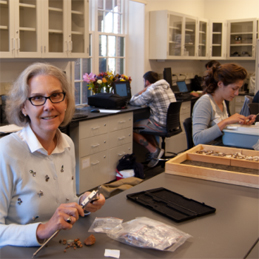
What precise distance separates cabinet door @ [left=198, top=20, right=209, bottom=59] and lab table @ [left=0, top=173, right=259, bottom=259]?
572 cm

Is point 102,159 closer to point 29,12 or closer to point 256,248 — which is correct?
point 29,12

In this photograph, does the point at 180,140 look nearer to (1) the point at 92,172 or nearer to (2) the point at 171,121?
(2) the point at 171,121

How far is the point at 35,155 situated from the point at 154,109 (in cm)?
354

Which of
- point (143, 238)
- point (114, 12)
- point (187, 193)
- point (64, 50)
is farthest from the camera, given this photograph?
point (114, 12)

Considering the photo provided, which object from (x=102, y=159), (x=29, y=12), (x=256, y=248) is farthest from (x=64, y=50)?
(x=256, y=248)

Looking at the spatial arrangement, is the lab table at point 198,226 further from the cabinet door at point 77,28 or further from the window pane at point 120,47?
the window pane at point 120,47

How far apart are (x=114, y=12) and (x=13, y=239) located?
15.8 feet

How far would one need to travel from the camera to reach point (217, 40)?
7609 millimetres

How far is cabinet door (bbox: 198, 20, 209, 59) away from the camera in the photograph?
23.3 ft

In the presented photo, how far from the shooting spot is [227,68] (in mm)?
2906

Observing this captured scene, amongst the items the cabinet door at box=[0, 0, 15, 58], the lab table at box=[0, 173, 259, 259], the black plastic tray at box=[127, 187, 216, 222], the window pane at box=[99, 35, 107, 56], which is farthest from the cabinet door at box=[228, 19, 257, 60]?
the black plastic tray at box=[127, 187, 216, 222]

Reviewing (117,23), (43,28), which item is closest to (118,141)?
(43,28)

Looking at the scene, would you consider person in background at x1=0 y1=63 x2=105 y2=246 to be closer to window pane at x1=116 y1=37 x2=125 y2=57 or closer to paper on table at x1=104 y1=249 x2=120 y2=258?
paper on table at x1=104 y1=249 x2=120 y2=258

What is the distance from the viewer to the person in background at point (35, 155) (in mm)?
1322
